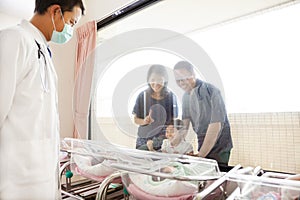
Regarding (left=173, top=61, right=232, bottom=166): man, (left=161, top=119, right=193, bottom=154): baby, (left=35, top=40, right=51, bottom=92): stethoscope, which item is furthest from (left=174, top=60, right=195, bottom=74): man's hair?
(left=35, top=40, right=51, bottom=92): stethoscope

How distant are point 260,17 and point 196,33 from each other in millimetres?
541

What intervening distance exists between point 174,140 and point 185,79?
363 millimetres

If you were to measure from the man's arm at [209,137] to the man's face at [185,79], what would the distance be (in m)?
0.27

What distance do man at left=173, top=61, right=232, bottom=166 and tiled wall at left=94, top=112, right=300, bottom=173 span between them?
0.07m

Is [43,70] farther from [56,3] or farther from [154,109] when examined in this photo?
[154,109]

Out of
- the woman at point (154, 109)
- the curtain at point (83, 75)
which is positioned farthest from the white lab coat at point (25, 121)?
the curtain at point (83, 75)

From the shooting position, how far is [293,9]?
4.80ft

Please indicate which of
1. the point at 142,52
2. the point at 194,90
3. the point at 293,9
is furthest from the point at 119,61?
the point at 293,9

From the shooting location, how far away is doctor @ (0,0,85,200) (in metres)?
0.78

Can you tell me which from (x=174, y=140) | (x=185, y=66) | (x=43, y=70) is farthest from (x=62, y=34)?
(x=174, y=140)

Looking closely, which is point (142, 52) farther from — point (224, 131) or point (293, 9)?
point (293, 9)

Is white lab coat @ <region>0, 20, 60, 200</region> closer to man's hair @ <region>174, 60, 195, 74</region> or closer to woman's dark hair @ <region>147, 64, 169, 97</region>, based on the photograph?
woman's dark hair @ <region>147, 64, 169, 97</region>

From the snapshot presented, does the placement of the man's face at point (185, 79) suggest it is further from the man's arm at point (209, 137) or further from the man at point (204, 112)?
the man's arm at point (209, 137)

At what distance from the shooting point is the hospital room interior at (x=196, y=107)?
0.90 meters
